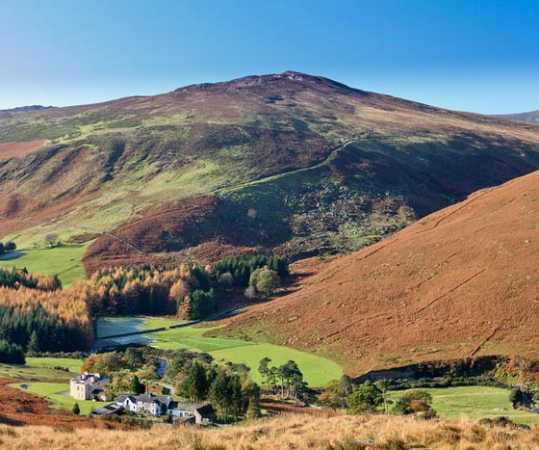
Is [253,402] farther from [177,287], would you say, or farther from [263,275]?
[177,287]

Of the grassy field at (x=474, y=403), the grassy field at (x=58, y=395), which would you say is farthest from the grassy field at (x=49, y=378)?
the grassy field at (x=474, y=403)

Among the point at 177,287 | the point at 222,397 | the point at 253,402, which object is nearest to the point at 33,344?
the point at 177,287

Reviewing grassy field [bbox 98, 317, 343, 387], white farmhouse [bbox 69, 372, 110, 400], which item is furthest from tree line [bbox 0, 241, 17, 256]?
white farmhouse [bbox 69, 372, 110, 400]

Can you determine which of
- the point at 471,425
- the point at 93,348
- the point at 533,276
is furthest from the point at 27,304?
the point at 471,425

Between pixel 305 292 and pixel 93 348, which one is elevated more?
pixel 305 292

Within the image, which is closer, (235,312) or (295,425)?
(295,425)

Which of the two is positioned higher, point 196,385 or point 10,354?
point 196,385

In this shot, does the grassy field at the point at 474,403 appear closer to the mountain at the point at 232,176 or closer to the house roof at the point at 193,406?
the house roof at the point at 193,406

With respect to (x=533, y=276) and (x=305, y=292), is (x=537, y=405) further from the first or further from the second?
(x=305, y=292)
